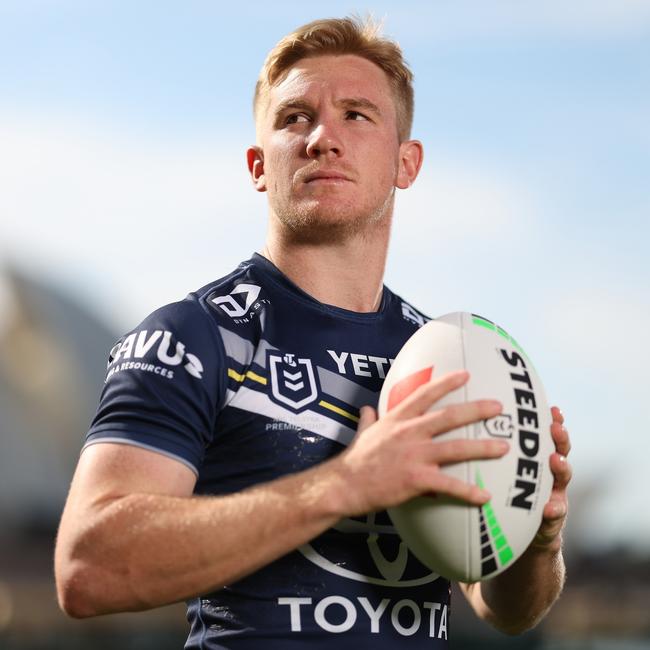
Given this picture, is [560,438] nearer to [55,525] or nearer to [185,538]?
[185,538]

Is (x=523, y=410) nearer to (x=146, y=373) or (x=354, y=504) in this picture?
(x=354, y=504)

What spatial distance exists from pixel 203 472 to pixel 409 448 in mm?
847

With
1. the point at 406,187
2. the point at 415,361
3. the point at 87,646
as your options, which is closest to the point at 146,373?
the point at 415,361

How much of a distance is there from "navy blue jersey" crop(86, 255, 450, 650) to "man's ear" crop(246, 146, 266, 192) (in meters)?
0.63

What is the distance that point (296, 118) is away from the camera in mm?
3562

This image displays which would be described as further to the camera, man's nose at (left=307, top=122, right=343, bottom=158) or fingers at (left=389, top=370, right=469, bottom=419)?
man's nose at (left=307, top=122, right=343, bottom=158)

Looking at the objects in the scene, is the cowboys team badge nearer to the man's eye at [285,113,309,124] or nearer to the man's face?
the man's face

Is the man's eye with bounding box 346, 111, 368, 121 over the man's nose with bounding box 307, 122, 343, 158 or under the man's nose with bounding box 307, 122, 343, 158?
over

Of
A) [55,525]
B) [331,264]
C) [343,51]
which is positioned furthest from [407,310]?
[55,525]

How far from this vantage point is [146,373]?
295 centimetres

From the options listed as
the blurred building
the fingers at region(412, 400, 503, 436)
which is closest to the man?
the fingers at region(412, 400, 503, 436)

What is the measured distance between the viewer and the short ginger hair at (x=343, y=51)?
3711 millimetres

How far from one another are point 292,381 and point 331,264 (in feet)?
1.80

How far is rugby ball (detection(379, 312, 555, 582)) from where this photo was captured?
2740 millimetres
